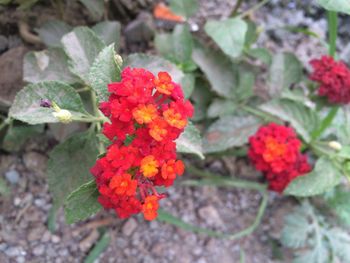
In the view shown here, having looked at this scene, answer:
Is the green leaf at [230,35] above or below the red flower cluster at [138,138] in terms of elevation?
below

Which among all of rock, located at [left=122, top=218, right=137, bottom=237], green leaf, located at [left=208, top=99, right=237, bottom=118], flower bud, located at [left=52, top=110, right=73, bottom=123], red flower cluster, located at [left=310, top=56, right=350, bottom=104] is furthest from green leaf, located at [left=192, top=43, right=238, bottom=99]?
flower bud, located at [left=52, top=110, right=73, bottom=123]

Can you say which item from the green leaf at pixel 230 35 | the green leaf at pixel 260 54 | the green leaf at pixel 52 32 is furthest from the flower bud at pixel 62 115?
the green leaf at pixel 260 54

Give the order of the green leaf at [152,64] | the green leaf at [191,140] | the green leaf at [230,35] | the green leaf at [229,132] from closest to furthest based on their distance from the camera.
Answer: the green leaf at [191,140] → the green leaf at [152,64] → the green leaf at [230,35] → the green leaf at [229,132]

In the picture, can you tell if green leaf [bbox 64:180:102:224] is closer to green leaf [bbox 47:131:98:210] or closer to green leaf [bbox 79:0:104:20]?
green leaf [bbox 47:131:98:210]

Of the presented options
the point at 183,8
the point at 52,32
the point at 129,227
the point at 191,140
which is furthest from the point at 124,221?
the point at 183,8

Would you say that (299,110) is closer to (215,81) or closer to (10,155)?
(215,81)

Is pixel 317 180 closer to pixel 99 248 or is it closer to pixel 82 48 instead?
pixel 99 248

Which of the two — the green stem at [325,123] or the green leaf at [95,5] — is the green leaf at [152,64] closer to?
the green leaf at [95,5]
